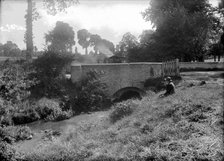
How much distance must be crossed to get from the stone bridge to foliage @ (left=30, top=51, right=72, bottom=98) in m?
1.41

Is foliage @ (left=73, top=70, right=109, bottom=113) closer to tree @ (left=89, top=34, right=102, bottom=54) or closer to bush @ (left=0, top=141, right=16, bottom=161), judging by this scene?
bush @ (left=0, top=141, right=16, bottom=161)

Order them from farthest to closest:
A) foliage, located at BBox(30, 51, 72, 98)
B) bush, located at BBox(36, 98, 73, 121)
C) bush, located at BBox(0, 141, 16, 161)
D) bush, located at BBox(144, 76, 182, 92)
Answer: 1. foliage, located at BBox(30, 51, 72, 98)
2. bush, located at BBox(144, 76, 182, 92)
3. bush, located at BBox(36, 98, 73, 121)
4. bush, located at BBox(0, 141, 16, 161)

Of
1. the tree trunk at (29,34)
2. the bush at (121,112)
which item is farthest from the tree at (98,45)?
the bush at (121,112)

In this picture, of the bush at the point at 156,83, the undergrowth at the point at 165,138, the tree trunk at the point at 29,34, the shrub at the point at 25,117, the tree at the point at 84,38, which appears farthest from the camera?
the tree at the point at 84,38

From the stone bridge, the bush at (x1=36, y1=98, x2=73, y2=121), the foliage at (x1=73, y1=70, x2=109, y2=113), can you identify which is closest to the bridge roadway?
the stone bridge

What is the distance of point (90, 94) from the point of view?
→ 19391mm

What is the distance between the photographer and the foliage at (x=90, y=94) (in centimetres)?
1884

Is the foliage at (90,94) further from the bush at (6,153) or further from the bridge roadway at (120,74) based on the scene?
the bush at (6,153)

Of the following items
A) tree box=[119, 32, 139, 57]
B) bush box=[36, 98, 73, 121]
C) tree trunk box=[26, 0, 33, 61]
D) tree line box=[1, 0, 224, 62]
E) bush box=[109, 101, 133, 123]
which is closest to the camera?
bush box=[109, 101, 133, 123]

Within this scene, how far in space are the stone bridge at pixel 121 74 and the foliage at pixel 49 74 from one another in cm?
141

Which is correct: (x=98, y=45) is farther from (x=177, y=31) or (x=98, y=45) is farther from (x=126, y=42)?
(x=177, y=31)

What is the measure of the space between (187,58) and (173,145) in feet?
81.2

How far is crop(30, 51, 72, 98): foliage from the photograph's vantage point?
19.1 meters

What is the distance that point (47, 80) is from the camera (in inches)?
771
